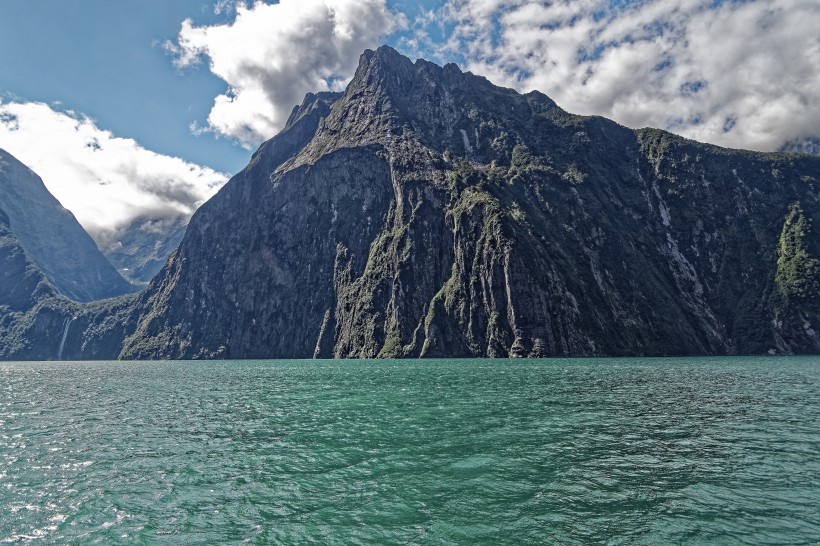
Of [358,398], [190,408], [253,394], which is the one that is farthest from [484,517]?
[253,394]

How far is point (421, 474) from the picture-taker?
2688cm

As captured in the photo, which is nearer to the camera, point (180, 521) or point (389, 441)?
point (180, 521)

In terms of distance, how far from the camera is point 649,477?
2544cm

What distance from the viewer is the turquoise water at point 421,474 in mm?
19656

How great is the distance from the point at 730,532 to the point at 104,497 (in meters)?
29.2

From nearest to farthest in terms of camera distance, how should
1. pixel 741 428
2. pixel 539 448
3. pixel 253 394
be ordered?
pixel 539 448, pixel 741 428, pixel 253 394

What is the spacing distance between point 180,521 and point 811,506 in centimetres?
2855

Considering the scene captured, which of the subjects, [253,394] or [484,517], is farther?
[253,394]

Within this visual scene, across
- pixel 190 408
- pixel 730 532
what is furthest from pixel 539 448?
pixel 190 408

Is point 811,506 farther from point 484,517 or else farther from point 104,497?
point 104,497

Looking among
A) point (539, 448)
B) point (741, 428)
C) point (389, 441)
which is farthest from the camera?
point (741, 428)

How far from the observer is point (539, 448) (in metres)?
31.9

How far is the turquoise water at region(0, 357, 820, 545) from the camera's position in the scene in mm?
19656

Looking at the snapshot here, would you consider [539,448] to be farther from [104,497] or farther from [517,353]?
[517,353]
